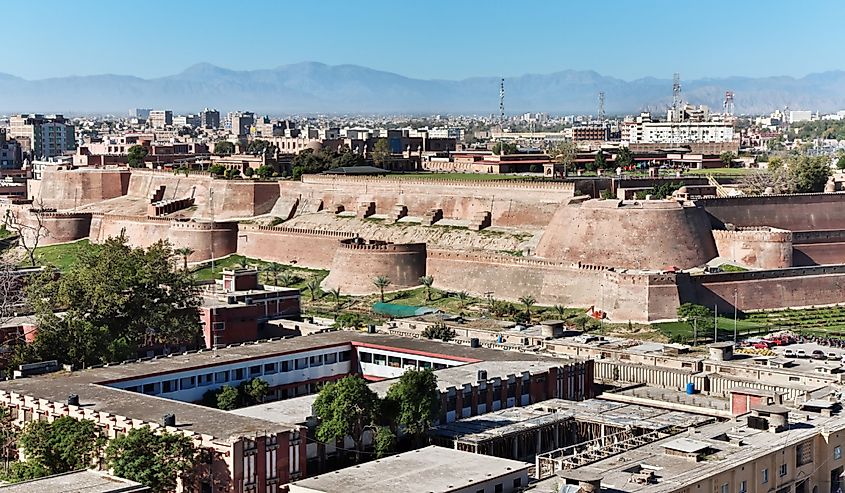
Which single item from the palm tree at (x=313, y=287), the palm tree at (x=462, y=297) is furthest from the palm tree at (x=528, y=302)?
the palm tree at (x=313, y=287)

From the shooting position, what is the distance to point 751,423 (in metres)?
26.1

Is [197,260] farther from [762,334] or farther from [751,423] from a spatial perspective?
[751,423]

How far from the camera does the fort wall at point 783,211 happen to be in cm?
5644

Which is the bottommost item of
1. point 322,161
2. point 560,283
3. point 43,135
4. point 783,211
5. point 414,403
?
point 560,283

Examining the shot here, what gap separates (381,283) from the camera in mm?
54562

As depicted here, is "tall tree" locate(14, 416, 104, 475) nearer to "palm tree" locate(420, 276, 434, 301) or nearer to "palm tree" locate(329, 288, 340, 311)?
"palm tree" locate(329, 288, 340, 311)

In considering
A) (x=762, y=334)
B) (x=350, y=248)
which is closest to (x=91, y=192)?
(x=350, y=248)

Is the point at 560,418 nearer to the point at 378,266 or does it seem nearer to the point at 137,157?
the point at 378,266

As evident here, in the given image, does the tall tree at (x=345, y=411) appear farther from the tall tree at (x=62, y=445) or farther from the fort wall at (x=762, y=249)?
the fort wall at (x=762, y=249)

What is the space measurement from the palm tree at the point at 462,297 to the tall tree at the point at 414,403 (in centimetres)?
2389

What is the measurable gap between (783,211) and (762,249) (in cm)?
614

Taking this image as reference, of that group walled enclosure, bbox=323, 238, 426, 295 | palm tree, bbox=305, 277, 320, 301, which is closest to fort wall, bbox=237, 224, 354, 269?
palm tree, bbox=305, 277, 320, 301

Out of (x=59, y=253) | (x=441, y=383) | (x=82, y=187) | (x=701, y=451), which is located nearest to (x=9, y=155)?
(x=82, y=187)

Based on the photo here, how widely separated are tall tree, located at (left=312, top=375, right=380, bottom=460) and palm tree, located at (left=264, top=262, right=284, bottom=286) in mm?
30067
